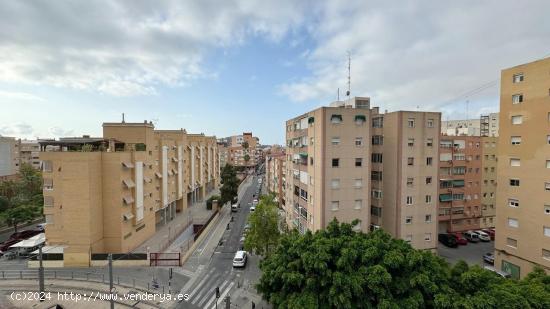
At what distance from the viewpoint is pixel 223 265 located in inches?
1300

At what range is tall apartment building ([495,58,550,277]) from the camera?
26156 millimetres

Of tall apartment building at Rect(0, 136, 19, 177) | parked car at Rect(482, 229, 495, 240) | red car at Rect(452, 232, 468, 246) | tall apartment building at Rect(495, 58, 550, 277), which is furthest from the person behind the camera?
tall apartment building at Rect(0, 136, 19, 177)

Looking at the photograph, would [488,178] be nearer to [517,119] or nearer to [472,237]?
[472,237]

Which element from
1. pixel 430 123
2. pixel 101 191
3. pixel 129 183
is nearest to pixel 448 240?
pixel 430 123

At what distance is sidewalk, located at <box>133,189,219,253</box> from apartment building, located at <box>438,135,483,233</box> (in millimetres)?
44026

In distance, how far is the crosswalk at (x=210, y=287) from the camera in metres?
24.8

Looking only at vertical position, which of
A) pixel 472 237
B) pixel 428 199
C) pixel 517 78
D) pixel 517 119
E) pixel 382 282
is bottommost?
pixel 472 237

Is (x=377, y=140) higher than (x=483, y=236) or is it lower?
higher

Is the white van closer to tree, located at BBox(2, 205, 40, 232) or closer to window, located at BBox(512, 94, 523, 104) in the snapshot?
→ window, located at BBox(512, 94, 523, 104)

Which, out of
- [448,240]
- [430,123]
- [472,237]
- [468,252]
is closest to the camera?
[430,123]

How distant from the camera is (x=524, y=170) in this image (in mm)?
27891

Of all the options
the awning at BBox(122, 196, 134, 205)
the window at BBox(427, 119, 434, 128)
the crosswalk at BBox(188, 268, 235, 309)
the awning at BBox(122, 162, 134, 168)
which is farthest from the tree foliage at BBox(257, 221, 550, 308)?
the awning at BBox(122, 162, 134, 168)

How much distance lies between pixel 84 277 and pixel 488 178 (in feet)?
208

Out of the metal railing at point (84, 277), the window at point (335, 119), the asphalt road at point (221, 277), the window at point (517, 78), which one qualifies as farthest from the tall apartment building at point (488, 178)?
the metal railing at point (84, 277)
